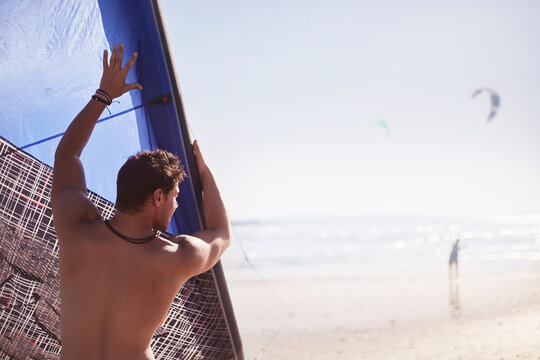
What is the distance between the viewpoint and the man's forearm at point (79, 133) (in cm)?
202

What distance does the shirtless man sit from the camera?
5.83ft

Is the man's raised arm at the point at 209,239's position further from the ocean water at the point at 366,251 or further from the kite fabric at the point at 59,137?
the ocean water at the point at 366,251

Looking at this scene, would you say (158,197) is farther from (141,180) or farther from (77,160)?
(77,160)

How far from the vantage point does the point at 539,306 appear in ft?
30.2

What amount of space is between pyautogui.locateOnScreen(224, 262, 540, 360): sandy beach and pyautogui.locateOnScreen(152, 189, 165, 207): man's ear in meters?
3.73

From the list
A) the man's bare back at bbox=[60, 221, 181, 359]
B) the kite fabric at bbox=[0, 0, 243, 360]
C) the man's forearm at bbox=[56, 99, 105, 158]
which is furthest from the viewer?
the kite fabric at bbox=[0, 0, 243, 360]

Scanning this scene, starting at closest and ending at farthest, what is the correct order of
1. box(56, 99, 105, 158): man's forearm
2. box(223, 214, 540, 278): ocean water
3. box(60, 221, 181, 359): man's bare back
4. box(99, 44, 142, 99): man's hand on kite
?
1. box(60, 221, 181, 359): man's bare back
2. box(56, 99, 105, 158): man's forearm
3. box(99, 44, 142, 99): man's hand on kite
4. box(223, 214, 540, 278): ocean water

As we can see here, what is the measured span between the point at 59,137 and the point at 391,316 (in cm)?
726

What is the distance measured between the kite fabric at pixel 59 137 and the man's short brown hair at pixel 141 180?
1.01 metres

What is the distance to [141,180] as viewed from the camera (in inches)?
72.9

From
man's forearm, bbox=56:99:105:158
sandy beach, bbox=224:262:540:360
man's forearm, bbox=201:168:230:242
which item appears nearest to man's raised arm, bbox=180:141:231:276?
man's forearm, bbox=201:168:230:242

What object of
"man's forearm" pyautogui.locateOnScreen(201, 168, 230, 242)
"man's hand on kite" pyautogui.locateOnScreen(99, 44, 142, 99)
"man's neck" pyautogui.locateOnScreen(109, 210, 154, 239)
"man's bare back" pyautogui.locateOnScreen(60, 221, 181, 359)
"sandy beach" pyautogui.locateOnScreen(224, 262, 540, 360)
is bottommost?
"man's bare back" pyautogui.locateOnScreen(60, 221, 181, 359)

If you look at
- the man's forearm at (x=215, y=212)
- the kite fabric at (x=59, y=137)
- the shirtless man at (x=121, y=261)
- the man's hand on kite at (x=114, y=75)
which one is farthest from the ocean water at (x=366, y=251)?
the shirtless man at (x=121, y=261)

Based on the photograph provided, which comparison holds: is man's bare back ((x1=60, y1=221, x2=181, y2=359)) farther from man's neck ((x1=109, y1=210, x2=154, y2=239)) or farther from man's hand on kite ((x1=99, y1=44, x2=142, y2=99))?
man's hand on kite ((x1=99, y1=44, x2=142, y2=99))
